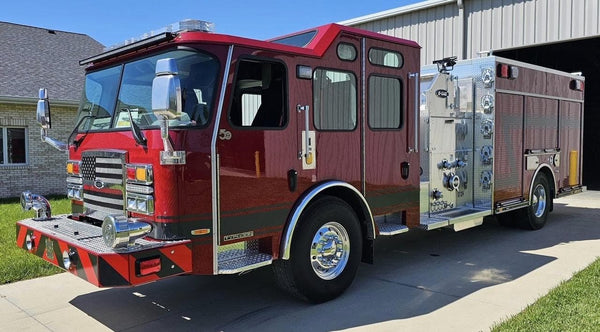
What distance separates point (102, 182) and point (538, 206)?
22.9 feet

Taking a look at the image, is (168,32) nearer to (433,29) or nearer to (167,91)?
(167,91)

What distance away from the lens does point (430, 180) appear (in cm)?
621

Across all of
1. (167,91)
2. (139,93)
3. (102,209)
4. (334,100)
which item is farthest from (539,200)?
(167,91)

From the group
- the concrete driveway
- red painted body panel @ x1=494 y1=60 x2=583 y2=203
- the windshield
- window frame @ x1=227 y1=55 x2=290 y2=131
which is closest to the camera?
the windshield

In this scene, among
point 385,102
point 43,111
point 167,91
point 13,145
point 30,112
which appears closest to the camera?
point 167,91

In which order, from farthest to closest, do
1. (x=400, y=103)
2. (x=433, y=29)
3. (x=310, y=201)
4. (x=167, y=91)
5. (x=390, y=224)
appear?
(x=433, y=29)
(x=390, y=224)
(x=400, y=103)
(x=310, y=201)
(x=167, y=91)

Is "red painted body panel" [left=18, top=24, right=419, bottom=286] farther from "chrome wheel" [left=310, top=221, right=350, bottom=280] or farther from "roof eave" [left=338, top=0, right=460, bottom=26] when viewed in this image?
"roof eave" [left=338, top=0, right=460, bottom=26]

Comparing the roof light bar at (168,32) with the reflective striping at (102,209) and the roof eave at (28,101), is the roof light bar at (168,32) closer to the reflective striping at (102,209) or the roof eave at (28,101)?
the reflective striping at (102,209)

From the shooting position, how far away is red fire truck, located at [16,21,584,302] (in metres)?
3.77

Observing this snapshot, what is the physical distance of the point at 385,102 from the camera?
5.30 m

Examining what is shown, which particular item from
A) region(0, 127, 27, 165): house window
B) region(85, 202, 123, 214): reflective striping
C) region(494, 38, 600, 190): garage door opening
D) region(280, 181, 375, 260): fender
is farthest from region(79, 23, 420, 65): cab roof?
region(494, 38, 600, 190): garage door opening

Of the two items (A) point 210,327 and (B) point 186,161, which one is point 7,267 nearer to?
(A) point 210,327

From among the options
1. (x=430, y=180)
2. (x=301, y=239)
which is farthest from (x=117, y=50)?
(x=430, y=180)

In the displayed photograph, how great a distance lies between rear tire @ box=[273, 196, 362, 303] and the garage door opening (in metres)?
10.4
